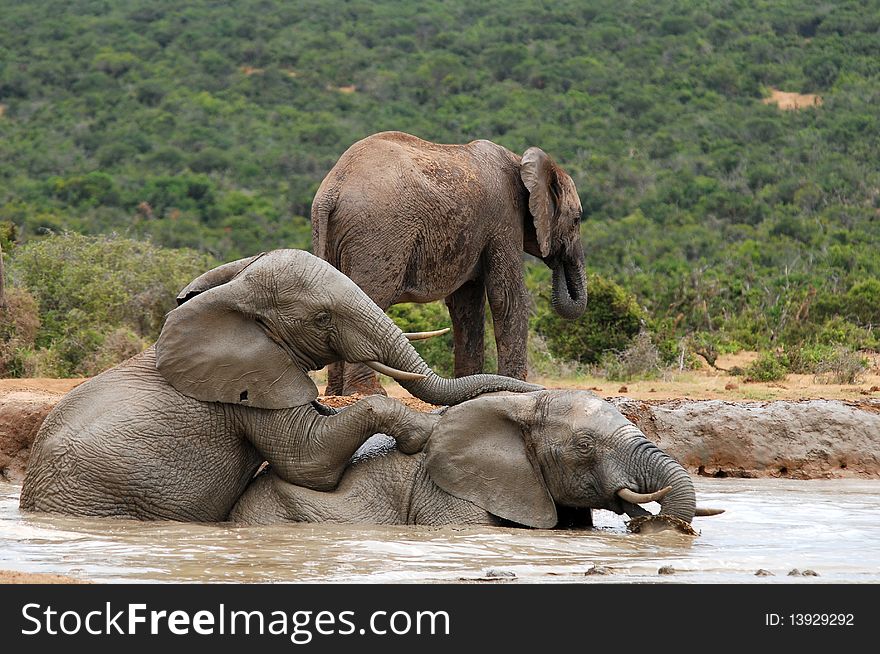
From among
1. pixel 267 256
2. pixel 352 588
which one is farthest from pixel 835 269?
pixel 352 588

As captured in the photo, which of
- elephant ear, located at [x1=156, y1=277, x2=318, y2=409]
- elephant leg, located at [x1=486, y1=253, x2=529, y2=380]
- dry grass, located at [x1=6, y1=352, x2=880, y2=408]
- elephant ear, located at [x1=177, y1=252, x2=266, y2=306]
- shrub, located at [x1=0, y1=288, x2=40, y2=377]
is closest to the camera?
elephant ear, located at [x1=156, y1=277, x2=318, y2=409]

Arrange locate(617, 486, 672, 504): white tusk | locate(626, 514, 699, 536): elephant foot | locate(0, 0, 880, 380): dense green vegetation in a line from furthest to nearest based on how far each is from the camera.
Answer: locate(0, 0, 880, 380): dense green vegetation → locate(626, 514, 699, 536): elephant foot → locate(617, 486, 672, 504): white tusk

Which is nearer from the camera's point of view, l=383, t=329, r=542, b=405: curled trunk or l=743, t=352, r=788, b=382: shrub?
l=383, t=329, r=542, b=405: curled trunk

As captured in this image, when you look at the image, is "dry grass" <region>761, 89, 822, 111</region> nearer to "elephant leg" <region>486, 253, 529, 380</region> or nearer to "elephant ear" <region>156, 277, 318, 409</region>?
"elephant leg" <region>486, 253, 529, 380</region>

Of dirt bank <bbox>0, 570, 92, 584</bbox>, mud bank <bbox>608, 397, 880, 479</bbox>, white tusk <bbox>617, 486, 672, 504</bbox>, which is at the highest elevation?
dirt bank <bbox>0, 570, 92, 584</bbox>

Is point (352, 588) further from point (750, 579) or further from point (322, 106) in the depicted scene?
point (322, 106)

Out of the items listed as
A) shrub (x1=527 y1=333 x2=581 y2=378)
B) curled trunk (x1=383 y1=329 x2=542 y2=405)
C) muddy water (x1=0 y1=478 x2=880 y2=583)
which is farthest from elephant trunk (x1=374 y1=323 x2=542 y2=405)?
shrub (x1=527 y1=333 x2=581 y2=378)

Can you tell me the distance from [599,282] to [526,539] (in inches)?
362

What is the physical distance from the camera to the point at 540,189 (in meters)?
10.5

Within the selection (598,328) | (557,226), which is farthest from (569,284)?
(598,328)

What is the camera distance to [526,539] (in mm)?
6281

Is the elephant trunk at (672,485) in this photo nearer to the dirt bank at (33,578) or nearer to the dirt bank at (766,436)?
the dirt bank at (33,578)

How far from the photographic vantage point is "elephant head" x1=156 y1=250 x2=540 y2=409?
21.6 feet

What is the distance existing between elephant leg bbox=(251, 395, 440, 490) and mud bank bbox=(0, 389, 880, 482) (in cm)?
285
